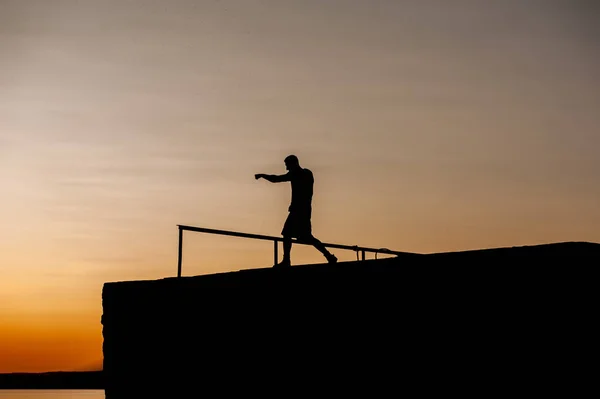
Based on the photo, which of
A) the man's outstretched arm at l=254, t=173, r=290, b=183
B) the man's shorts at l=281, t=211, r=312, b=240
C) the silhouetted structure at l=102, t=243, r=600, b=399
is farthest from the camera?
the man's shorts at l=281, t=211, r=312, b=240

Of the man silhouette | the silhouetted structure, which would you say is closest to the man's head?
the man silhouette

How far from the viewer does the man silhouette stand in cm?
1406

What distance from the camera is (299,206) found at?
46.4 feet

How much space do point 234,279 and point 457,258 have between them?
13.9ft

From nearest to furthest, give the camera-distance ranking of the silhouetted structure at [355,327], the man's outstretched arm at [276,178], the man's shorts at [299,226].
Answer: the silhouetted structure at [355,327] < the man's outstretched arm at [276,178] < the man's shorts at [299,226]

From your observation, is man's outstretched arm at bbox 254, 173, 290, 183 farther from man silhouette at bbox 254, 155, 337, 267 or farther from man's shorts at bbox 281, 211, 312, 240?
man's shorts at bbox 281, 211, 312, 240

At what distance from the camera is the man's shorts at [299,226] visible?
1412 centimetres

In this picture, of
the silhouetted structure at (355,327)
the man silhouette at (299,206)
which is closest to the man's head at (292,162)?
the man silhouette at (299,206)

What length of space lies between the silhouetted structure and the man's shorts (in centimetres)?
51

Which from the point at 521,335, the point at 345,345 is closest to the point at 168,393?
the point at 345,345

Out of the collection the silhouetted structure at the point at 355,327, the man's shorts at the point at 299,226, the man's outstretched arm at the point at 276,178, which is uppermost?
the man's outstretched arm at the point at 276,178

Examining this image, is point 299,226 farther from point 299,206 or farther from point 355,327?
point 355,327

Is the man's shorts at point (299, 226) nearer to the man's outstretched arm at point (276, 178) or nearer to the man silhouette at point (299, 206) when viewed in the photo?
the man silhouette at point (299, 206)

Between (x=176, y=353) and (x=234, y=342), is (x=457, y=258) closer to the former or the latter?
(x=234, y=342)
